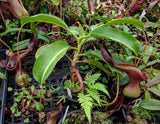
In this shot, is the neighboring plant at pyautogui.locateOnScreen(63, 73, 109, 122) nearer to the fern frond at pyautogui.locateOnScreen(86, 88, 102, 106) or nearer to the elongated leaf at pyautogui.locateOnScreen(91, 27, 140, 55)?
the fern frond at pyautogui.locateOnScreen(86, 88, 102, 106)

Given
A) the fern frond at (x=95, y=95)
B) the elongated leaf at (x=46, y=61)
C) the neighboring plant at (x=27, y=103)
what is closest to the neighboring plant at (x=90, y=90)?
the fern frond at (x=95, y=95)

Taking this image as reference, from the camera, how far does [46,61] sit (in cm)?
66

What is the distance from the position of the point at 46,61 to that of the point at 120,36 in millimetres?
421

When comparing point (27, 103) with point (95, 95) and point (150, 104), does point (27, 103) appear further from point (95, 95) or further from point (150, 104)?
point (150, 104)

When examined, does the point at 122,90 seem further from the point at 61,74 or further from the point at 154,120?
the point at 61,74

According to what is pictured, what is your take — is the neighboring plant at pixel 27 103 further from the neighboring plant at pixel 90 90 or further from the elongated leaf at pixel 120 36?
the elongated leaf at pixel 120 36

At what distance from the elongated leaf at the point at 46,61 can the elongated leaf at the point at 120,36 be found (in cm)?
22

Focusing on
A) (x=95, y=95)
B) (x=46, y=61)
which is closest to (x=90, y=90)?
(x=95, y=95)

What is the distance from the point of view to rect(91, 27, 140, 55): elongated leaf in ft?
2.24

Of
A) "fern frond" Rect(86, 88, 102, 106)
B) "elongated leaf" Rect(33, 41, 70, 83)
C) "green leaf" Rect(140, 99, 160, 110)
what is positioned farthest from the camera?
"green leaf" Rect(140, 99, 160, 110)

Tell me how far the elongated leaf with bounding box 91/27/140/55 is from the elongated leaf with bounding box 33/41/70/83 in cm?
22

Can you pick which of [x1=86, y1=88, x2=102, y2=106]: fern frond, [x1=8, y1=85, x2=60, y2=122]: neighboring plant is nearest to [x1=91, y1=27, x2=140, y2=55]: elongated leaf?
[x1=86, y1=88, x2=102, y2=106]: fern frond

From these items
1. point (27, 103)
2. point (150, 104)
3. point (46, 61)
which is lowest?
point (150, 104)

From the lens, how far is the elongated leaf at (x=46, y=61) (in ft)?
2.05
